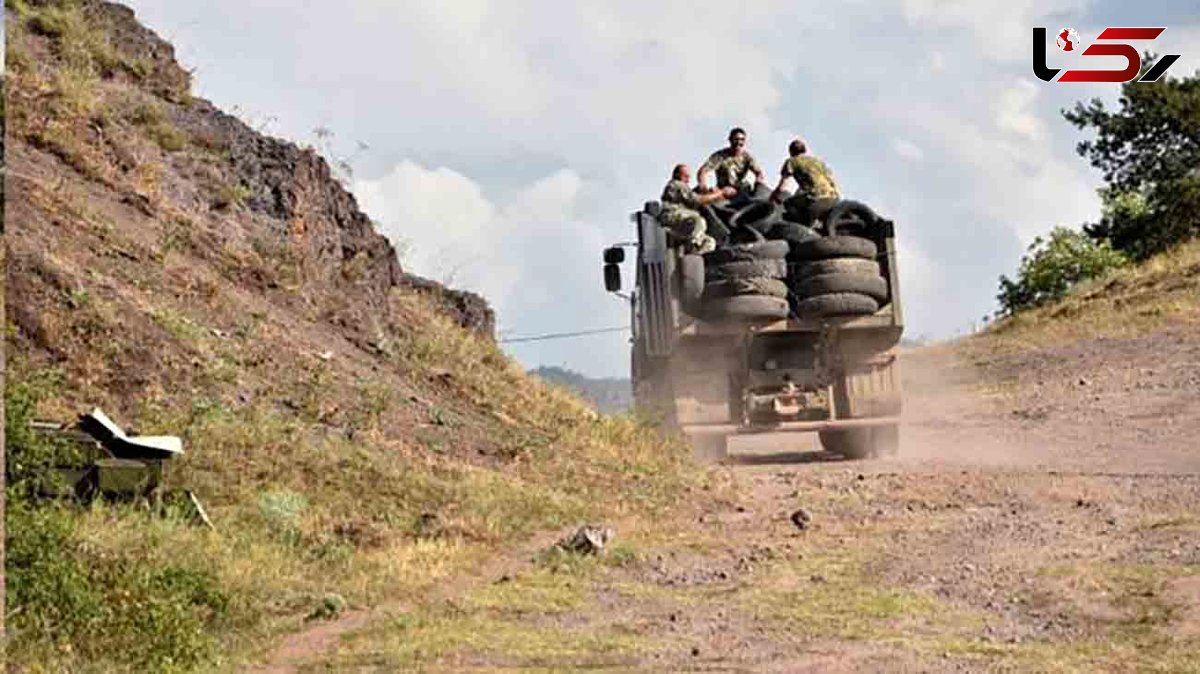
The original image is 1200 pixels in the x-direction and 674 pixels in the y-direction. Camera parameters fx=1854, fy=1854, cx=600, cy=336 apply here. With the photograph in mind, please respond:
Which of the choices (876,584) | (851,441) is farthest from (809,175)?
(876,584)

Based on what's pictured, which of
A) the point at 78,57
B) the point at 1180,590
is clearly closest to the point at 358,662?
the point at 1180,590

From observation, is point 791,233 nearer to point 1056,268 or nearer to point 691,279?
point 691,279

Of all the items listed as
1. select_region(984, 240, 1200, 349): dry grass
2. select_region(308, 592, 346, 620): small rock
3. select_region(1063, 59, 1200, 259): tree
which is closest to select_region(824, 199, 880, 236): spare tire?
select_region(308, 592, 346, 620): small rock

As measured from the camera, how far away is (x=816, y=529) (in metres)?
13.6

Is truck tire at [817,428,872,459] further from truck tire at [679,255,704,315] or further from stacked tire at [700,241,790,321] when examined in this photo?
truck tire at [679,255,704,315]

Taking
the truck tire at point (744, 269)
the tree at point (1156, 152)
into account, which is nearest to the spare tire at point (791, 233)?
the truck tire at point (744, 269)

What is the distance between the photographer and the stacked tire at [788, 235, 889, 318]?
19391 mm

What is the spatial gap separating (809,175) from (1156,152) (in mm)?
35569

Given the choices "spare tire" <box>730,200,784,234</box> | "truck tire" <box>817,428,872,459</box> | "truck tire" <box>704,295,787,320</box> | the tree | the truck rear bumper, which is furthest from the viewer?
the tree

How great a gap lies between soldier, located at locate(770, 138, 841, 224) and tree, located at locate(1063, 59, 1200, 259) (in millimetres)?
33245

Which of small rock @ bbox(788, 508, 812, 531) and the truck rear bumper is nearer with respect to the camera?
small rock @ bbox(788, 508, 812, 531)

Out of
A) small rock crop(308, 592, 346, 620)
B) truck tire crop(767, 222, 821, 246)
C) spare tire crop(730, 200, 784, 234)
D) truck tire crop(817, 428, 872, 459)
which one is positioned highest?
spare tire crop(730, 200, 784, 234)

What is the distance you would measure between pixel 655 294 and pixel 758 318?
1275mm

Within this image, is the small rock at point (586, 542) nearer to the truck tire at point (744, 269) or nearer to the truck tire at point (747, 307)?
the truck tire at point (747, 307)
